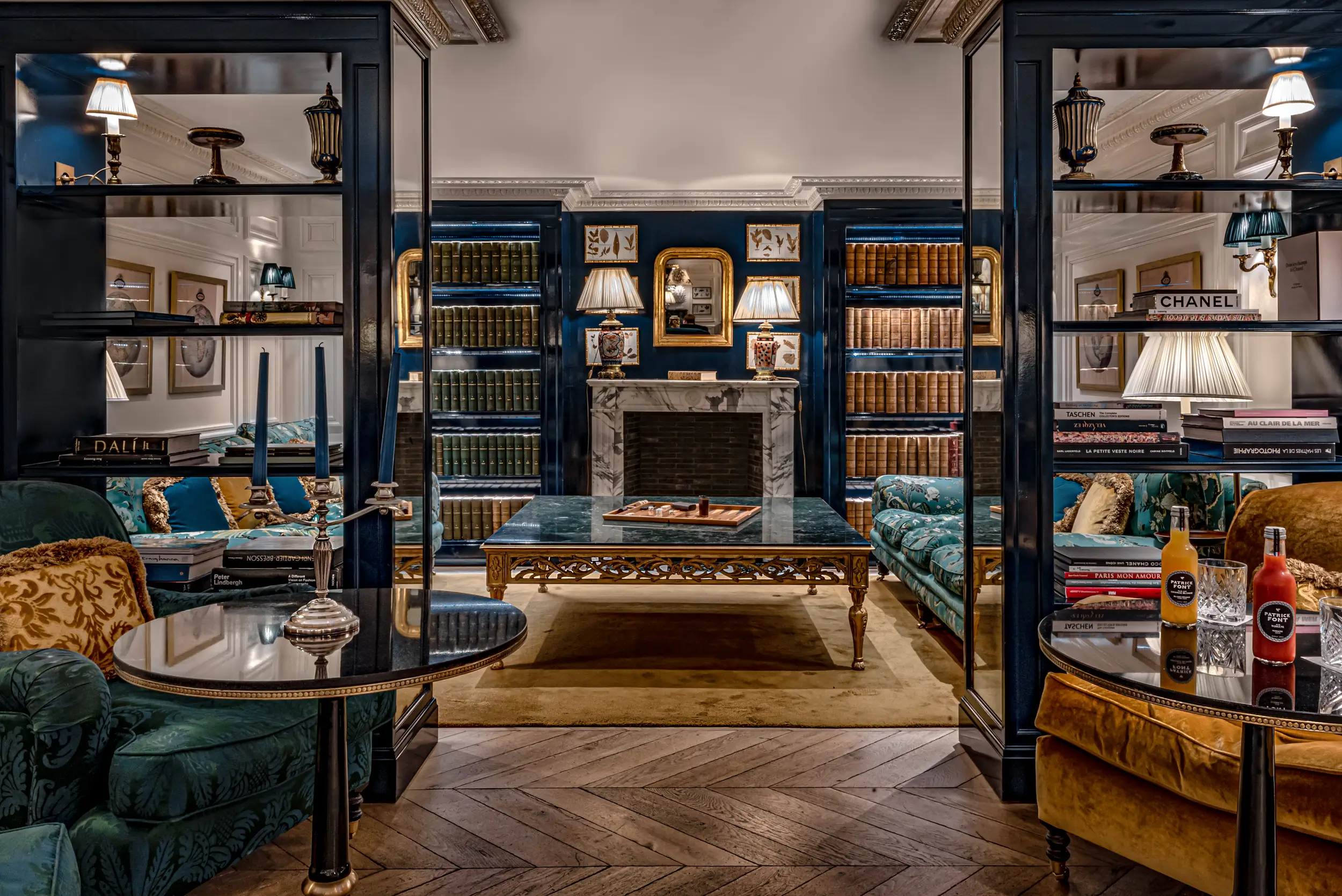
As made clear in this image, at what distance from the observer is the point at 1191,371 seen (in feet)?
10.7

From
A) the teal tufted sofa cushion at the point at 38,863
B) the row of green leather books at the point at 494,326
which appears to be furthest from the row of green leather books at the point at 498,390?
the teal tufted sofa cushion at the point at 38,863

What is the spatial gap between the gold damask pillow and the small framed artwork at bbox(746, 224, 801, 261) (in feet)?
16.0

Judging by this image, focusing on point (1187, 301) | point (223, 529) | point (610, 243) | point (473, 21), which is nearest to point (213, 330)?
point (473, 21)

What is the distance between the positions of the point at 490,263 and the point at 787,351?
2161 mm

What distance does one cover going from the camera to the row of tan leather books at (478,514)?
6.45 m

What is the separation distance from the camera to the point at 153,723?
2.04m

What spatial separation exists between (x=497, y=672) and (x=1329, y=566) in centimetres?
298

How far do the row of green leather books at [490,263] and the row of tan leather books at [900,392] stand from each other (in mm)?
2292

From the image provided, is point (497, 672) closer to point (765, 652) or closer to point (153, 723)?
point (765, 652)

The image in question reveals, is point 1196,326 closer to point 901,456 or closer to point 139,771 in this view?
point 139,771

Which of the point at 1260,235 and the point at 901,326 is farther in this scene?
the point at 901,326

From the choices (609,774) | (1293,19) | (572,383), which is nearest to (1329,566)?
(1293,19)

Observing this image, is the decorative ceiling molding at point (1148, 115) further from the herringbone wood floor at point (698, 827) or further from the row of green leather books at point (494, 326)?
the row of green leather books at point (494, 326)

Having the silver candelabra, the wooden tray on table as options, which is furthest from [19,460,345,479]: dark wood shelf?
the wooden tray on table
